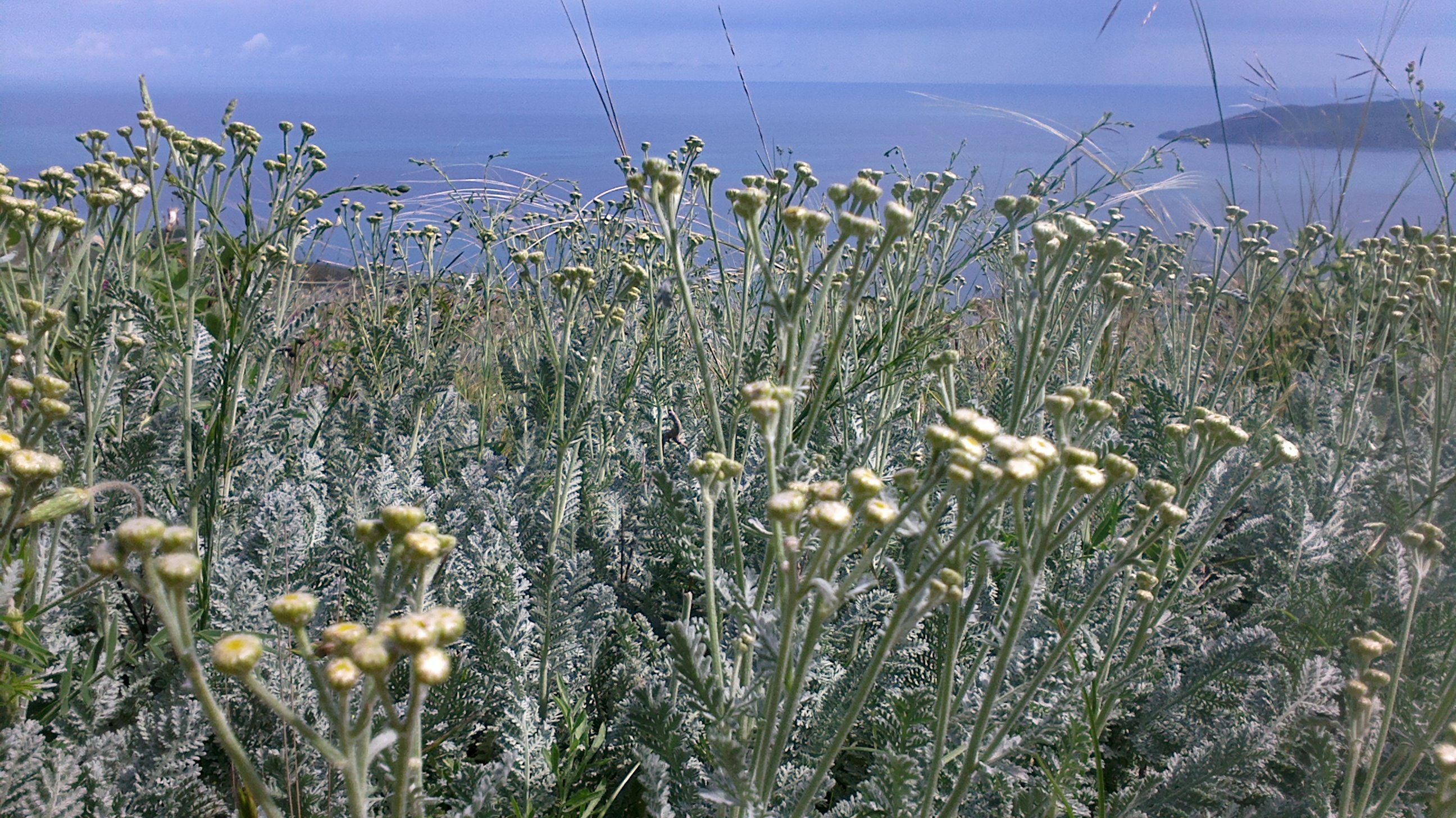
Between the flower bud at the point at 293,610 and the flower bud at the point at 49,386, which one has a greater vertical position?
the flower bud at the point at 49,386

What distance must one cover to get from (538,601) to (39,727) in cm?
85

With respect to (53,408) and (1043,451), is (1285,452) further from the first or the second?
(53,408)

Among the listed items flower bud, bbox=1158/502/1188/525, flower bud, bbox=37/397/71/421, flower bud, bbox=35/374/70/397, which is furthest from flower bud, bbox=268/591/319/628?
flower bud, bbox=1158/502/1188/525

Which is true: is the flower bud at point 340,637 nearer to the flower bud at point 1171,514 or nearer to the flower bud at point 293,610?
the flower bud at point 293,610

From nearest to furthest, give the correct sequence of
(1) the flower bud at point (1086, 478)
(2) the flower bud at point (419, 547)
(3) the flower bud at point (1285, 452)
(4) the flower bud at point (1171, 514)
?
(2) the flower bud at point (419, 547)
(1) the flower bud at point (1086, 478)
(4) the flower bud at point (1171, 514)
(3) the flower bud at point (1285, 452)

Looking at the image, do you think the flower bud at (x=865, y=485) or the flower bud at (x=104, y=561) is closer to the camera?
the flower bud at (x=104, y=561)

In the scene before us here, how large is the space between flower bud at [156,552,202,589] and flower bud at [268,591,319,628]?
7 centimetres

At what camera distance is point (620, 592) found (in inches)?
95.0

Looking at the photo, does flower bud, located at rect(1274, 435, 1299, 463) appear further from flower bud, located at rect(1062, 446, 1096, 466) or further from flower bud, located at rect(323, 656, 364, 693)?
flower bud, located at rect(323, 656, 364, 693)

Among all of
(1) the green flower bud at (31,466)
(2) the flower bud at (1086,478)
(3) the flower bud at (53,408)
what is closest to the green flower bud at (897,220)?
(2) the flower bud at (1086,478)

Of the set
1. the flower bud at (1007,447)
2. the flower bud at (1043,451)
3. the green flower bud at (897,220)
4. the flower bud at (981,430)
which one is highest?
the green flower bud at (897,220)

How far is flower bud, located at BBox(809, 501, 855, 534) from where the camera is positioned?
3.09 ft

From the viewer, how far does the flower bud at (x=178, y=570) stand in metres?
0.74

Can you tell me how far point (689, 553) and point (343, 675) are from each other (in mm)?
1296
